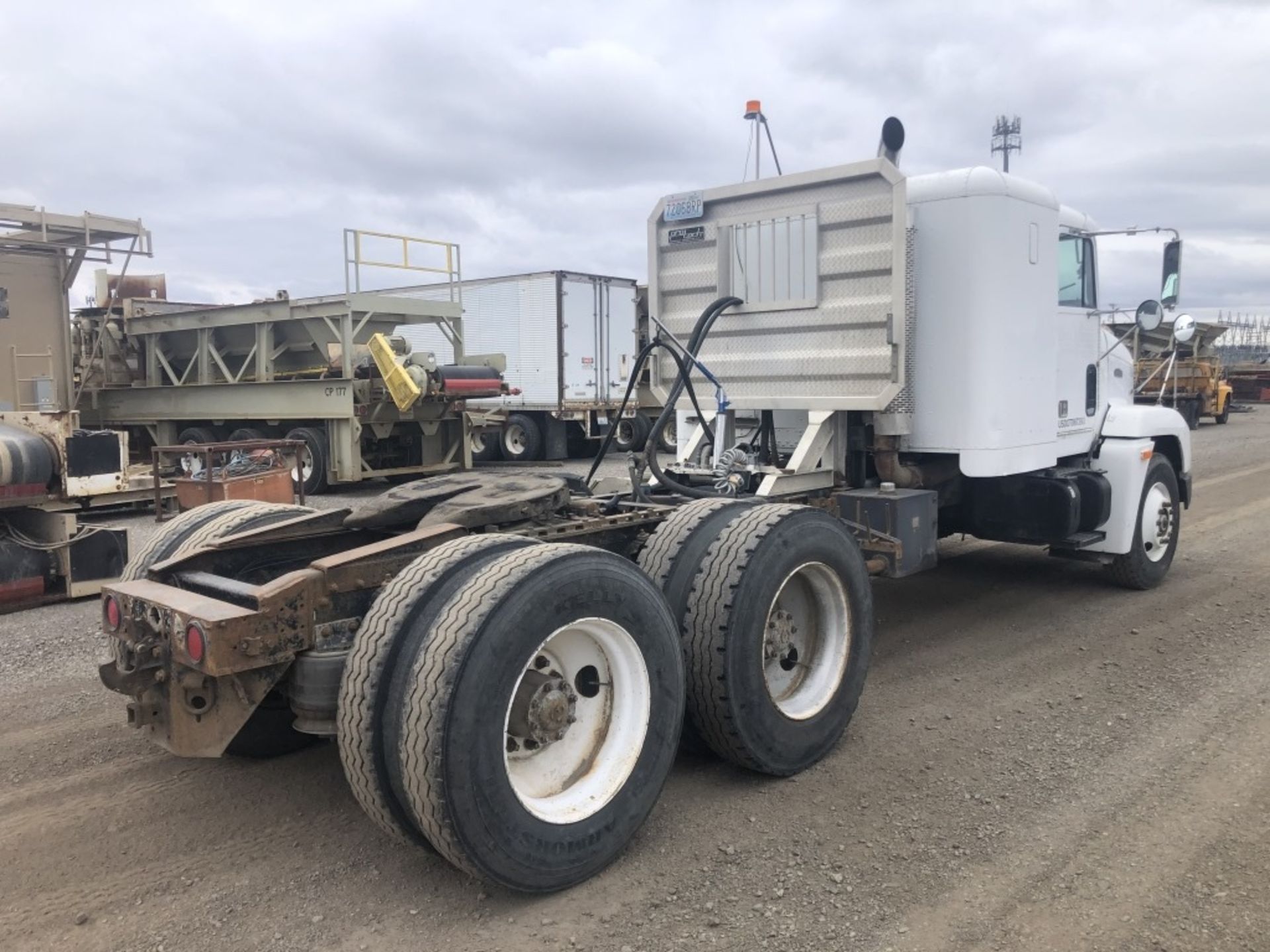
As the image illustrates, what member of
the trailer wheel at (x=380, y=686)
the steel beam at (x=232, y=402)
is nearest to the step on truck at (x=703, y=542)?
the trailer wheel at (x=380, y=686)

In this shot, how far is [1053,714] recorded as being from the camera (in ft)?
16.5

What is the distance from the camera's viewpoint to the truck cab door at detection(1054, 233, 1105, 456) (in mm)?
6805

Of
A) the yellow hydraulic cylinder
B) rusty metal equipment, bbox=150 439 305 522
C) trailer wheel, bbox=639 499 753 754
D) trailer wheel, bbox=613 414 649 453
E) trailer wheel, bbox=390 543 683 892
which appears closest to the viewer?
trailer wheel, bbox=390 543 683 892

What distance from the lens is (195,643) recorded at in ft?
10.3

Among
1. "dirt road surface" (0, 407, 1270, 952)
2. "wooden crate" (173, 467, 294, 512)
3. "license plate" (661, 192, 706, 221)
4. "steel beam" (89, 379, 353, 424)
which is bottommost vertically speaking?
"dirt road surface" (0, 407, 1270, 952)

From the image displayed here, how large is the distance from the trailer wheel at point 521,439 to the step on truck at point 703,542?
12.5 meters

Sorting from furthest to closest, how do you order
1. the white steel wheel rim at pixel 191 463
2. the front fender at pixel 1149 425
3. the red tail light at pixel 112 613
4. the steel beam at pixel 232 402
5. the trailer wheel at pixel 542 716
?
the steel beam at pixel 232 402 < the white steel wheel rim at pixel 191 463 < the front fender at pixel 1149 425 < the red tail light at pixel 112 613 < the trailer wheel at pixel 542 716

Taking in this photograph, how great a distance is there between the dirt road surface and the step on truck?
0.23 meters

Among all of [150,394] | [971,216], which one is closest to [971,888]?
[971,216]

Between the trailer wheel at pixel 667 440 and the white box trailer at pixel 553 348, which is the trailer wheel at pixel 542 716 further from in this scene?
the white box trailer at pixel 553 348

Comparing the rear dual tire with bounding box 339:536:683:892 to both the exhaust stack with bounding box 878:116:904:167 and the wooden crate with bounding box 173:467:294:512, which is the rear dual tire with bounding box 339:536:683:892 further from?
the wooden crate with bounding box 173:467:294:512

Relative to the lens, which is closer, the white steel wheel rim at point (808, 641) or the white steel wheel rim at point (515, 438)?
the white steel wheel rim at point (808, 641)

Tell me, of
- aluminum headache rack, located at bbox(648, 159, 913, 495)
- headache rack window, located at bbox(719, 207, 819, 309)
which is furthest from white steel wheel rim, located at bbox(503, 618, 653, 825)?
headache rack window, located at bbox(719, 207, 819, 309)

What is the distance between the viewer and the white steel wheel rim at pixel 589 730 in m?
3.42
